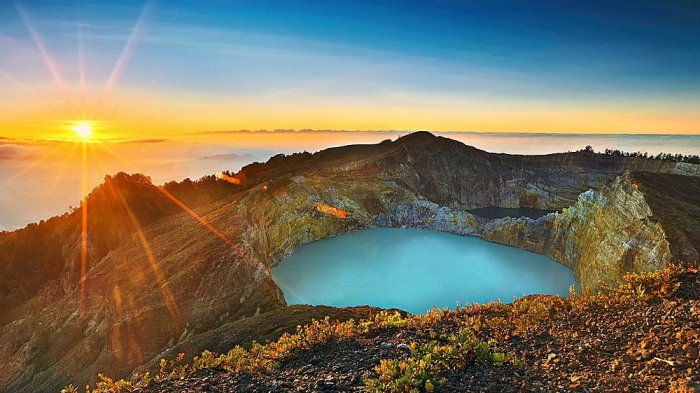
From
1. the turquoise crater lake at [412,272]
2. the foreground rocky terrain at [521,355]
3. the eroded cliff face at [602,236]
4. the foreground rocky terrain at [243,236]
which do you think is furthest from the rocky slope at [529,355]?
the eroded cliff face at [602,236]

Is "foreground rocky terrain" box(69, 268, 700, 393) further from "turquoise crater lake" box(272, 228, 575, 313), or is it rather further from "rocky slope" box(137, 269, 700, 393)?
"turquoise crater lake" box(272, 228, 575, 313)

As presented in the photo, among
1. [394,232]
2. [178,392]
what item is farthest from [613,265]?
[178,392]

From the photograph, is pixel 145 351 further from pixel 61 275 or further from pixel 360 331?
pixel 61 275

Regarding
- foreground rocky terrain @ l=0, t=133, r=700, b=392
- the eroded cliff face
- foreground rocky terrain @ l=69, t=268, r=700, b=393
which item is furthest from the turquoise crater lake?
foreground rocky terrain @ l=69, t=268, r=700, b=393

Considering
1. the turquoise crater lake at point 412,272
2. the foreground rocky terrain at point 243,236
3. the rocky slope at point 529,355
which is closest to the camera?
the rocky slope at point 529,355

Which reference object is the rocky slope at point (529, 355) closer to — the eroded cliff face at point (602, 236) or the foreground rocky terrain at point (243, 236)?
the foreground rocky terrain at point (243, 236)

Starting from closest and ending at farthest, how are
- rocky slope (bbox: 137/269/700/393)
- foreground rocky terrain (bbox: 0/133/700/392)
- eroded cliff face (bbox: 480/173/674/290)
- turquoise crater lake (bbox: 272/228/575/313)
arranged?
rocky slope (bbox: 137/269/700/393) → foreground rocky terrain (bbox: 0/133/700/392) → eroded cliff face (bbox: 480/173/674/290) → turquoise crater lake (bbox: 272/228/575/313)
